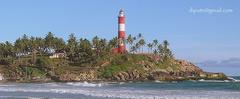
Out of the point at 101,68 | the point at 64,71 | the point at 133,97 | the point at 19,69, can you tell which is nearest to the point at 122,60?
the point at 101,68

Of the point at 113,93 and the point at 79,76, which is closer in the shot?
the point at 113,93

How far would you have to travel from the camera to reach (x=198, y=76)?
11031cm

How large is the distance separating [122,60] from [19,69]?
1987cm

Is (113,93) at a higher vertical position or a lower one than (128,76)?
lower

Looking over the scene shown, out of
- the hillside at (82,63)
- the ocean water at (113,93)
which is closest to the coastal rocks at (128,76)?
the hillside at (82,63)

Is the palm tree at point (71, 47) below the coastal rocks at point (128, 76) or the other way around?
the other way around

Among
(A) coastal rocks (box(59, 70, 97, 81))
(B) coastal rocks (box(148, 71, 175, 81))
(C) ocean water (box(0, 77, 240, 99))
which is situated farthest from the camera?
(B) coastal rocks (box(148, 71, 175, 81))

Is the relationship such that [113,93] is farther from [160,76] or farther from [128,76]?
[160,76]

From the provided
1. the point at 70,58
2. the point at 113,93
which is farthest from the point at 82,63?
the point at 113,93

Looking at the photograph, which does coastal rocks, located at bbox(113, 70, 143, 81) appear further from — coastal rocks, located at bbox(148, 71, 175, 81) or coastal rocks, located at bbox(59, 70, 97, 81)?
coastal rocks, located at bbox(59, 70, 97, 81)

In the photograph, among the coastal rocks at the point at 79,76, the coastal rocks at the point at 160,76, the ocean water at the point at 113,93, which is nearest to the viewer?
the ocean water at the point at 113,93

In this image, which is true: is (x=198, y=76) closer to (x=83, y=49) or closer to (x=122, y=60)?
(x=122, y=60)

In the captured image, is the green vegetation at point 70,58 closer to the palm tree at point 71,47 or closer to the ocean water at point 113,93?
the palm tree at point 71,47

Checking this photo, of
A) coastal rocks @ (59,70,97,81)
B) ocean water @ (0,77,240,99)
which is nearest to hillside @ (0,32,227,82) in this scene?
coastal rocks @ (59,70,97,81)
